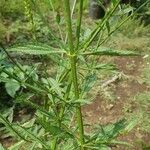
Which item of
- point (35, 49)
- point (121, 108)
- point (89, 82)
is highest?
point (35, 49)

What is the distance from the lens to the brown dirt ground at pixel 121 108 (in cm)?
375

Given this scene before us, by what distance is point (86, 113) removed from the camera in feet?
13.4

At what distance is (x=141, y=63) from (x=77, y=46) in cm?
357

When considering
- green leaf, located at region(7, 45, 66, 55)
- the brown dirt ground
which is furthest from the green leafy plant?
the brown dirt ground

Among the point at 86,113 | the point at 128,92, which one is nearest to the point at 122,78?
the point at 128,92

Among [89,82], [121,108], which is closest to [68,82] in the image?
[89,82]

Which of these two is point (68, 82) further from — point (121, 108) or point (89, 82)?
point (121, 108)

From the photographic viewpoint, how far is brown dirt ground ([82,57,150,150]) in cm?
375

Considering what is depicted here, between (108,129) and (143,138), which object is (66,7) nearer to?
(108,129)

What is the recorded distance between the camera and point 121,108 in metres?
4.15

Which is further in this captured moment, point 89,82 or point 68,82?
point 89,82

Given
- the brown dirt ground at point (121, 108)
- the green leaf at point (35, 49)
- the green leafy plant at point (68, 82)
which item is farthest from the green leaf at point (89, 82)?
the brown dirt ground at point (121, 108)

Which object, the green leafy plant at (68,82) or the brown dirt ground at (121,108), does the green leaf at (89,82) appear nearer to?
the green leafy plant at (68,82)

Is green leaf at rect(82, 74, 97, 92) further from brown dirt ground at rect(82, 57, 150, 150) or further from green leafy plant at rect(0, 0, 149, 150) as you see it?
brown dirt ground at rect(82, 57, 150, 150)
